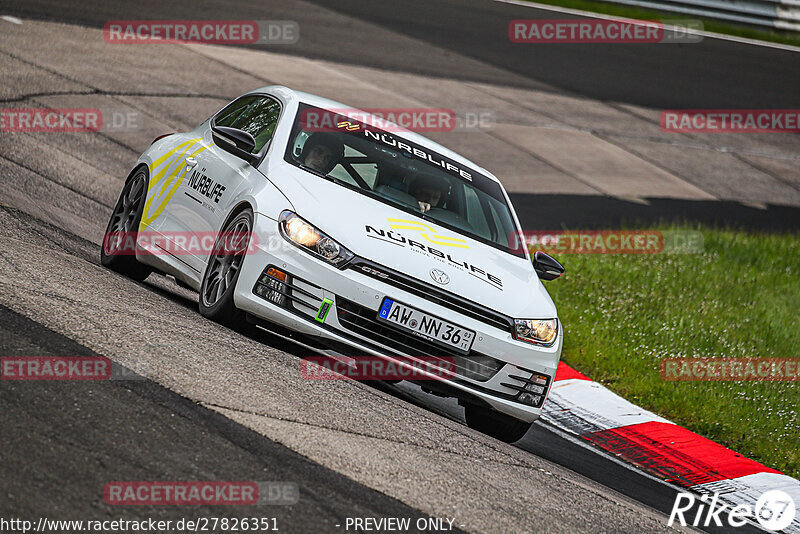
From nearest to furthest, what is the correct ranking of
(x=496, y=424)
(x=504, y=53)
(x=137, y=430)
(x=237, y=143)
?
(x=137, y=430)
(x=496, y=424)
(x=237, y=143)
(x=504, y=53)

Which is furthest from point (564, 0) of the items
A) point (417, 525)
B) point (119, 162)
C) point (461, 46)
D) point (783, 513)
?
point (417, 525)

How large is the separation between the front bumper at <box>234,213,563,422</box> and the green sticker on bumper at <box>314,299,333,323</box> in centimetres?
2

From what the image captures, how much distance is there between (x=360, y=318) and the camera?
251 inches

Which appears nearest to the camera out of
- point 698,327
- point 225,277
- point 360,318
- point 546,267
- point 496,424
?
point 360,318

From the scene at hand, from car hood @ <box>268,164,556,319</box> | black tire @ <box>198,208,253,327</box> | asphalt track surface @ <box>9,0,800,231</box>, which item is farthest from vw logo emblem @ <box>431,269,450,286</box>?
asphalt track surface @ <box>9,0,800,231</box>

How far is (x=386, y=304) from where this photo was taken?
6.34 m

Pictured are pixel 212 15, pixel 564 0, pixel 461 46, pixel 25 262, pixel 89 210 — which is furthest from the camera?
pixel 564 0

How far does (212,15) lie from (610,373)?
535 inches

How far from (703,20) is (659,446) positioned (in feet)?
69.8

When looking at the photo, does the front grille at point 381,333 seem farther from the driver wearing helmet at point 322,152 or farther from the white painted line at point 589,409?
the white painted line at point 589,409

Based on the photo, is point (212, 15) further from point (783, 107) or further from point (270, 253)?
point (270, 253)

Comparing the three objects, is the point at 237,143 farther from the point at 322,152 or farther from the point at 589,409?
the point at 589,409

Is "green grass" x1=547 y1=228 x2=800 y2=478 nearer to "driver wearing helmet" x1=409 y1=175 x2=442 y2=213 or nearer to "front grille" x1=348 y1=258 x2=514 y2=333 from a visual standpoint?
"driver wearing helmet" x1=409 y1=175 x2=442 y2=213

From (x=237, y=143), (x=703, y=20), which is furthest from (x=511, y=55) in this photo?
(x=237, y=143)
